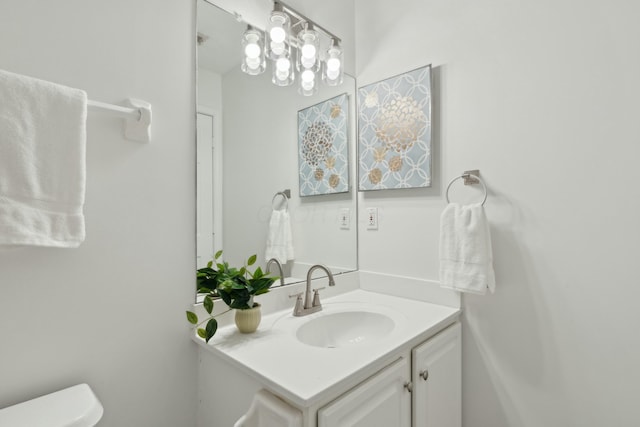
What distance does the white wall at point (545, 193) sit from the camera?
3.46 ft

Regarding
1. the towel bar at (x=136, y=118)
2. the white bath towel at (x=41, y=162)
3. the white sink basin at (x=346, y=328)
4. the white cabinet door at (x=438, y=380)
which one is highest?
the towel bar at (x=136, y=118)

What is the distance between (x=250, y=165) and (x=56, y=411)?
37.6 inches

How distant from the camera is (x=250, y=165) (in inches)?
53.1

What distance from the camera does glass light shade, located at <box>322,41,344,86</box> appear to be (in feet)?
4.95

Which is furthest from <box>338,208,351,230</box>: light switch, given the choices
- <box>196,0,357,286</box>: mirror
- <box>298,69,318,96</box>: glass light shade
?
<box>298,69,318,96</box>: glass light shade

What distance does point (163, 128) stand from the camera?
1058mm

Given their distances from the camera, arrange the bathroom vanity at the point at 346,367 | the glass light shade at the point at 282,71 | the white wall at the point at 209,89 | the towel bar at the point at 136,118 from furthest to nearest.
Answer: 1. the glass light shade at the point at 282,71
2. the white wall at the point at 209,89
3. the towel bar at the point at 136,118
4. the bathroom vanity at the point at 346,367

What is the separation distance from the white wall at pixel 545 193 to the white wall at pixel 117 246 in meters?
1.06

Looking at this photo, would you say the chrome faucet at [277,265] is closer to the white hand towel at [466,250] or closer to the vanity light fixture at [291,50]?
the white hand towel at [466,250]

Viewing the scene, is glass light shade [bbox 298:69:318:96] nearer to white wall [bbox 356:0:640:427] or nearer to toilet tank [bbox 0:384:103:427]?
white wall [bbox 356:0:640:427]

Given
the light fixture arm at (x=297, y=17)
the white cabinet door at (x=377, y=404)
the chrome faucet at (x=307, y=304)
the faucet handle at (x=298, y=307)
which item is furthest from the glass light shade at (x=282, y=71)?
the white cabinet door at (x=377, y=404)

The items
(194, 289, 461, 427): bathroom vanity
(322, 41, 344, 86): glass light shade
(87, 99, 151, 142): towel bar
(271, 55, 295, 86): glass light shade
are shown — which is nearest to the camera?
(194, 289, 461, 427): bathroom vanity

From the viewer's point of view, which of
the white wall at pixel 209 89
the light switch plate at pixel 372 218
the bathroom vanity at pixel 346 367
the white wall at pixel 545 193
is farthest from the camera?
the light switch plate at pixel 372 218

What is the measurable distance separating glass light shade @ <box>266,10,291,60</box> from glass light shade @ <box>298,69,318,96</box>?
0.58ft
